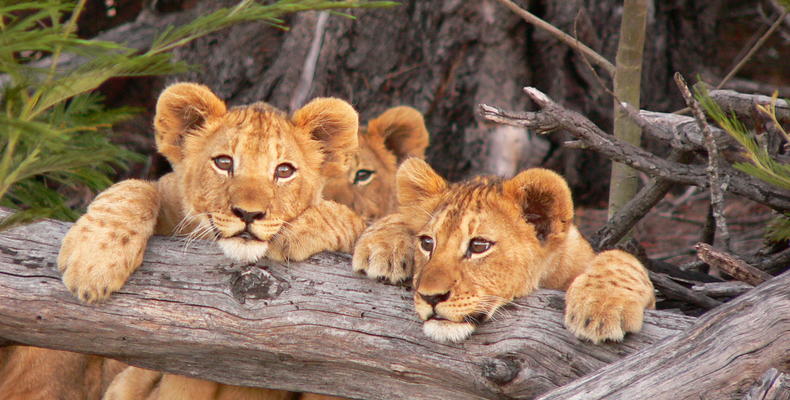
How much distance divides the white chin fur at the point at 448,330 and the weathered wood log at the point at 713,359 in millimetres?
502

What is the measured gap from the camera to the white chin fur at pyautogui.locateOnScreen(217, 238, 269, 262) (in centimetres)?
380

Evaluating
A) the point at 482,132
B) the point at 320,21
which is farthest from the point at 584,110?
the point at 320,21

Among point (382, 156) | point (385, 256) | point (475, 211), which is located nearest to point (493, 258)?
point (475, 211)

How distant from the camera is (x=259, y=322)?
12.4 ft

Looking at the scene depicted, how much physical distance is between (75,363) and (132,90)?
2.97m

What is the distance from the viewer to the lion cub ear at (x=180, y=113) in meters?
4.35

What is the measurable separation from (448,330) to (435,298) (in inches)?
5.2

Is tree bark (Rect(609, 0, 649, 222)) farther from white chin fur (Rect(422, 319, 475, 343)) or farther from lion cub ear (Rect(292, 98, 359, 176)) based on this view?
white chin fur (Rect(422, 319, 475, 343))

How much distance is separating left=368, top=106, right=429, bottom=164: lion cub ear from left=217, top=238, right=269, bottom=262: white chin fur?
1946mm

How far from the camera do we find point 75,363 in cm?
484

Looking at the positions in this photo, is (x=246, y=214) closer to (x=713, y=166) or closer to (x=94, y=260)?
(x=94, y=260)

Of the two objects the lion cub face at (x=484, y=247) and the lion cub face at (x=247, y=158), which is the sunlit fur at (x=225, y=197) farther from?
the lion cub face at (x=484, y=247)

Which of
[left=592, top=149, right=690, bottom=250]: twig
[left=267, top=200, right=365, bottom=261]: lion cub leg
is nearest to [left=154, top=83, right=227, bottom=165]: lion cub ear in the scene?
[left=267, top=200, right=365, bottom=261]: lion cub leg

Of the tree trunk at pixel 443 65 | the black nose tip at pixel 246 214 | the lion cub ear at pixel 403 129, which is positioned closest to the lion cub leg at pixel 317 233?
the black nose tip at pixel 246 214
